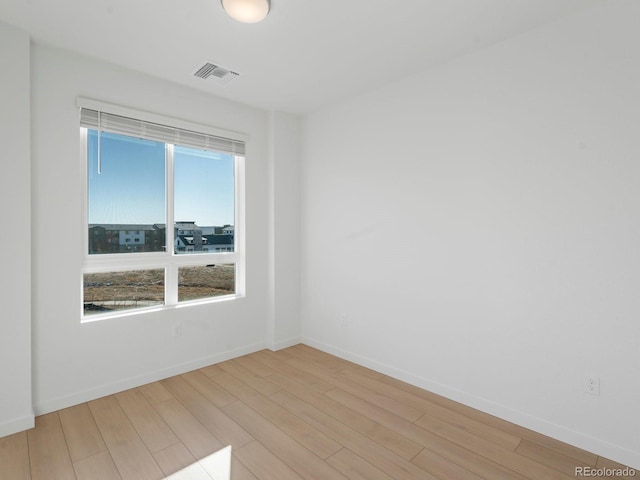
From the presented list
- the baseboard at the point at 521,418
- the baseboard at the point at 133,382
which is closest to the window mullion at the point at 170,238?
the baseboard at the point at 133,382

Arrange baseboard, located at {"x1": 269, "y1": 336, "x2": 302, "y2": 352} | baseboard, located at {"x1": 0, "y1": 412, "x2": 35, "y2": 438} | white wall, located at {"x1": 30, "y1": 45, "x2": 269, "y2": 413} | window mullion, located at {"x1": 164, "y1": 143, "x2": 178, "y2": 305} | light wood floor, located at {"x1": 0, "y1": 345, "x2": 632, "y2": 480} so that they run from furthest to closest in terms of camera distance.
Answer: baseboard, located at {"x1": 269, "y1": 336, "x2": 302, "y2": 352} → window mullion, located at {"x1": 164, "y1": 143, "x2": 178, "y2": 305} → white wall, located at {"x1": 30, "y1": 45, "x2": 269, "y2": 413} → baseboard, located at {"x1": 0, "y1": 412, "x2": 35, "y2": 438} → light wood floor, located at {"x1": 0, "y1": 345, "x2": 632, "y2": 480}

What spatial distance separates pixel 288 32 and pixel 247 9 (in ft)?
1.22

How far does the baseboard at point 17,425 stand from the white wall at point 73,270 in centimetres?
17

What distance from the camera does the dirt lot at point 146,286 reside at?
2.82 m

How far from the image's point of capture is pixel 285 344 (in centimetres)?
389

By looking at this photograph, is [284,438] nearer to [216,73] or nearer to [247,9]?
[247,9]

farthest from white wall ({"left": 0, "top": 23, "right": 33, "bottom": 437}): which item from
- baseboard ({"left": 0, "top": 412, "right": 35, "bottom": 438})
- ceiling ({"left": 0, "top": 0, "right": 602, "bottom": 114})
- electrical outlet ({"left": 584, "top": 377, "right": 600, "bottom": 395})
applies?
electrical outlet ({"left": 584, "top": 377, "right": 600, "bottom": 395})

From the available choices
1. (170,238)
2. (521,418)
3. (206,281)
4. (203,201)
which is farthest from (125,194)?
(521,418)

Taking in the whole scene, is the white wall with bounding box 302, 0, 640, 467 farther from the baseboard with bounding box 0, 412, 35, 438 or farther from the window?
the baseboard with bounding box 0, 412, 35, 438

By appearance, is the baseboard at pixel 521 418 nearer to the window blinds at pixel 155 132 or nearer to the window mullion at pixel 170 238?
the window mullion at pixel 170 238

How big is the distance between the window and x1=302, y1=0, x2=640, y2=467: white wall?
1290 millimetres

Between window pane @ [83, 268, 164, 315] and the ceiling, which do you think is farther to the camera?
window pane @ [83, 268, 164, 315]

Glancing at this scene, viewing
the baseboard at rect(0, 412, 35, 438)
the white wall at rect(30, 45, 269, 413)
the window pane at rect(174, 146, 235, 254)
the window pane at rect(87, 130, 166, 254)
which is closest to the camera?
the baseboard at rect(0, 412, 35, 438)

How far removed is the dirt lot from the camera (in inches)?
111
